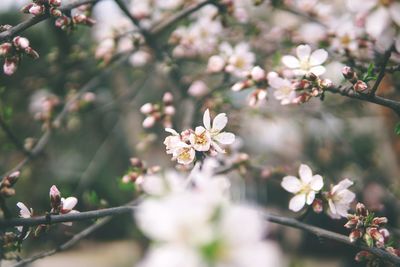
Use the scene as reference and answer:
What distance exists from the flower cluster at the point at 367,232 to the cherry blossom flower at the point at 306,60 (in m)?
0.80

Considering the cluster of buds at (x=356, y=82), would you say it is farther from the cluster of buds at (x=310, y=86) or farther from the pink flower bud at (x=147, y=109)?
the pink flower bud at (x=147, y=109)

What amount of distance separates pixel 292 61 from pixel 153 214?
1566mm

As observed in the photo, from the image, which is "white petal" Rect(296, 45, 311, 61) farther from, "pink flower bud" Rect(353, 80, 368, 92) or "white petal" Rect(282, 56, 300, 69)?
"pink flower bud" Rect(353, 80, 368, 92)

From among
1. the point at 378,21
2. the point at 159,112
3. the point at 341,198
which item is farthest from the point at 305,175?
the point at 159,112

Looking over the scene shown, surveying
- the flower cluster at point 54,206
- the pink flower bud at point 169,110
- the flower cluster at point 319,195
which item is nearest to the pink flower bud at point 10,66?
the flower cluster at point 54,206

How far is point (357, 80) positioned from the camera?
1.83 meters

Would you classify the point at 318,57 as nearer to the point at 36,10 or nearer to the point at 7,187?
the point at 36,10

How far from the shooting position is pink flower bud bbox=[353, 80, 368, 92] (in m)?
1.78

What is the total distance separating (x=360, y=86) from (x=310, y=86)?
0.26m

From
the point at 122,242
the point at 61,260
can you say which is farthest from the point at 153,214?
the point at 122,242

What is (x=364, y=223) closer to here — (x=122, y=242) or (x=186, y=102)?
(x=186, y=102)

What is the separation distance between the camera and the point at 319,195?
1997 millimetres

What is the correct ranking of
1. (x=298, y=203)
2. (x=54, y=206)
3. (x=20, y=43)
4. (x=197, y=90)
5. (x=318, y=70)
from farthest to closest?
(x=197, y=90) → (x=318, y=70) → (x=298, y=203) → (x=20, y=43) → (x=54, y=206)

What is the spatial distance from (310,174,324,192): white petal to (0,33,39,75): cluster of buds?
1578 mm
